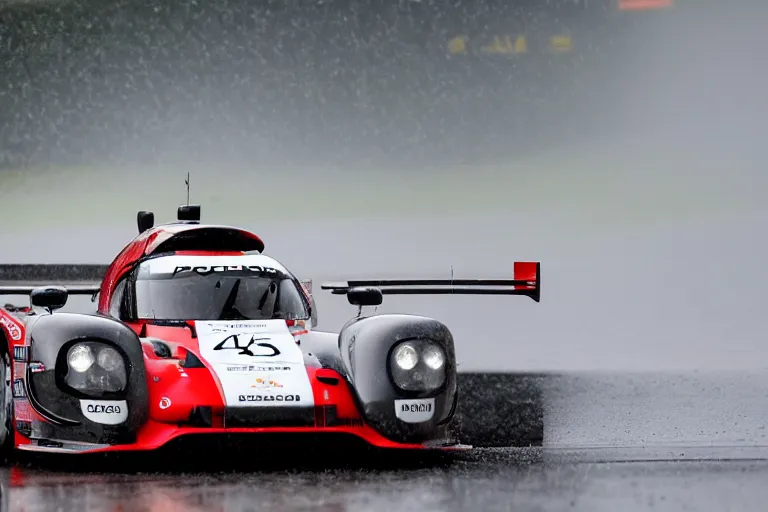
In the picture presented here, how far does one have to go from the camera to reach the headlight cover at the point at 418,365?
6.78m

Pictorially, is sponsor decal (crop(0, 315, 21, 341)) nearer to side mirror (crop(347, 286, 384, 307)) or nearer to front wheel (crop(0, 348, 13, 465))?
front wheel (crop(0, 348, 13, 465))

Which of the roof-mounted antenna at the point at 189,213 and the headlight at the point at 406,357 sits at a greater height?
the roof-mounted antenna at the point at 189,213

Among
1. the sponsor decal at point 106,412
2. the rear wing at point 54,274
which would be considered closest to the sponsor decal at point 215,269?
the sponsor decal at point 106,412

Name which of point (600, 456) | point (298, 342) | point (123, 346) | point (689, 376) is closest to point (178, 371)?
point (123, 346)

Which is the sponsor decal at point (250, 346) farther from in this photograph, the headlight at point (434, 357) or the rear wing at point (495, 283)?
the rear wing at point (495, 283)

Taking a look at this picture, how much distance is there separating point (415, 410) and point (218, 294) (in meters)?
1.56

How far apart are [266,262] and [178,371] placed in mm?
1588

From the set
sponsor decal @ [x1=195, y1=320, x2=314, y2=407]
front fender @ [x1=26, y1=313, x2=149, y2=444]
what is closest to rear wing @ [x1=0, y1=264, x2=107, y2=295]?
sponsor decal @ [x1=195, y1=320, x2=314, y2=407]

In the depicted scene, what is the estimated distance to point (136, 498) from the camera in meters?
5.44

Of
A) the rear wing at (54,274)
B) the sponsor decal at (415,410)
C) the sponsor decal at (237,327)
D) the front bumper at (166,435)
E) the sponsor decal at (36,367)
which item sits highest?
the rear wing at (54,274)

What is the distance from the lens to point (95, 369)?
6453 mm

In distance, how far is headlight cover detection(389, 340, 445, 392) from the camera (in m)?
6.78

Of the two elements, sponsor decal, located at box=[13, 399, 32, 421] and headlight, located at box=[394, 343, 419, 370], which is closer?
sponsor decal, located at box=[13, 399, 32, 421]

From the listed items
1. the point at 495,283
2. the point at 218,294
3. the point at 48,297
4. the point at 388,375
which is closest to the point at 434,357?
the point at 388,375
